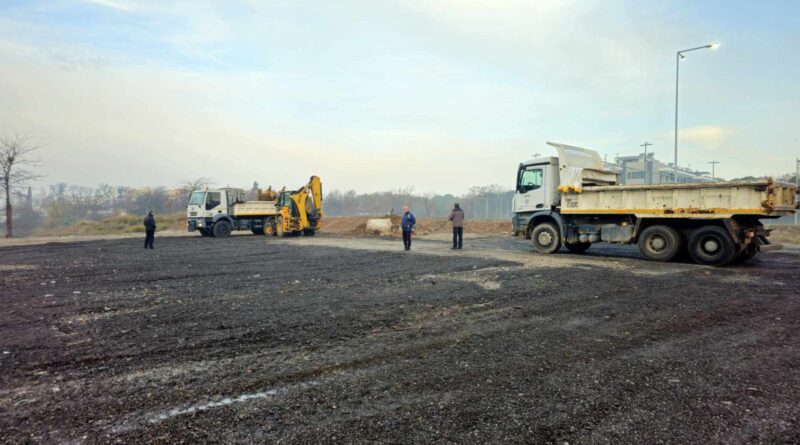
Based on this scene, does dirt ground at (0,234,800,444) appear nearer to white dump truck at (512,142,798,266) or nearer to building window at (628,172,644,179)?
white dump truck at (512,142,798,266)

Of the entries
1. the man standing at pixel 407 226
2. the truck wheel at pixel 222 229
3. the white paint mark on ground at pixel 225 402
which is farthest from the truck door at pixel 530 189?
the truck wheel at pixel 222 229

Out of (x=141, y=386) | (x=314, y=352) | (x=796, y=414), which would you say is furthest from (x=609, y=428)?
(x=141, y=386)

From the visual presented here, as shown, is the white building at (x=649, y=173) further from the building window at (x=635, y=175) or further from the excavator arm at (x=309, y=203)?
the excavator arm at (x=309, y=203)

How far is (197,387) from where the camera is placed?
3500mm

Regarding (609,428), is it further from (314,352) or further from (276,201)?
(276,201)

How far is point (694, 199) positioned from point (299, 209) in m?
19.0

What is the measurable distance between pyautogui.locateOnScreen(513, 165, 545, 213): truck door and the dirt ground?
20.7 ft

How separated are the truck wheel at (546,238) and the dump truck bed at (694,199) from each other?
114 centimetres

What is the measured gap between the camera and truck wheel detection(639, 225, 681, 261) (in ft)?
37.9

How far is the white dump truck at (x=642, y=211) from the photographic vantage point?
10.6m

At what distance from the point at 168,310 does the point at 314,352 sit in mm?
3183

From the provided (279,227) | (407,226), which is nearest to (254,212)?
(279,227)

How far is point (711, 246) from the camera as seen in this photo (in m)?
11.0

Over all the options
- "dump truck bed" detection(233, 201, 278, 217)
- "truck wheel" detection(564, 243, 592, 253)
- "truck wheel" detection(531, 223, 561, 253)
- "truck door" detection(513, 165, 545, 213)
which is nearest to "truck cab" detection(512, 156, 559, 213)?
"truck door" detection(513, 165, 545, 213)
